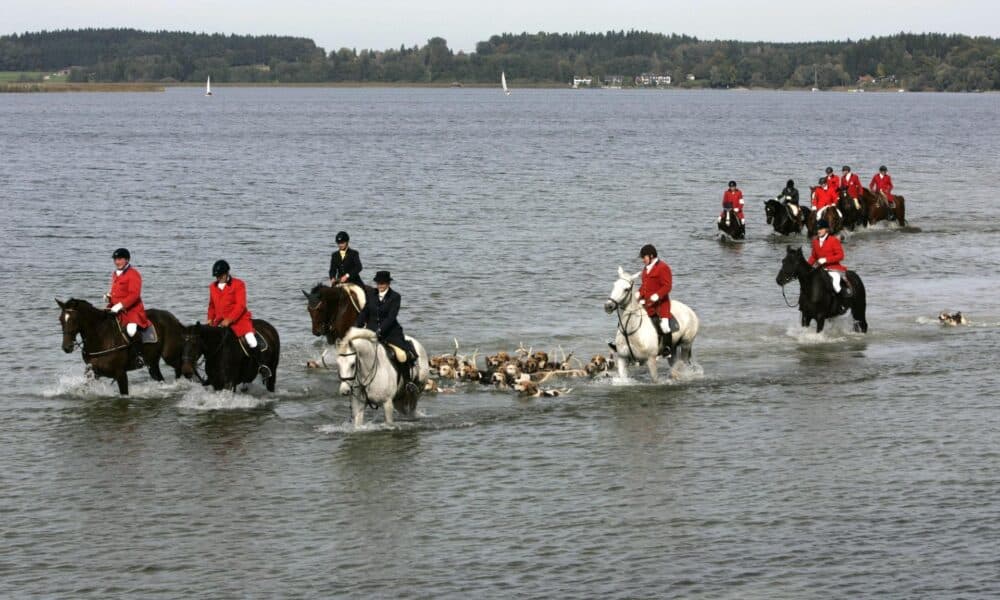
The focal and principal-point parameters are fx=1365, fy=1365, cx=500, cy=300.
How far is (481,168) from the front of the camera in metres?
89.8

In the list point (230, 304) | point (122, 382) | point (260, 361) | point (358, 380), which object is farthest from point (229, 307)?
point (358, 380)

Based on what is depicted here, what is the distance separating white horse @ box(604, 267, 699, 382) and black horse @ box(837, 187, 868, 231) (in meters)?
25.2

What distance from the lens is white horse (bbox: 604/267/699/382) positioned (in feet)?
69.1

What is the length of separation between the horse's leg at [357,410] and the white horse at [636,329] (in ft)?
13.3

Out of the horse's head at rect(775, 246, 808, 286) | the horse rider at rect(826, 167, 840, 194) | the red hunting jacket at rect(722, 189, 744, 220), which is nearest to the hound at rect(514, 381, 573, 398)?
the horse's head at rect(775, 246, 808, 286)

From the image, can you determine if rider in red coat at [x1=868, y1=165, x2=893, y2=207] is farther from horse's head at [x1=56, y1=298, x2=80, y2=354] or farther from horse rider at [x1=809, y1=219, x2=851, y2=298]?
horse's head at [x1=56, y1=298, x2=80, y2=354]

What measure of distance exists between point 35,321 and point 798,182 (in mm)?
54727

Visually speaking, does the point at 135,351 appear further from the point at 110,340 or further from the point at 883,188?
the point at 883,188

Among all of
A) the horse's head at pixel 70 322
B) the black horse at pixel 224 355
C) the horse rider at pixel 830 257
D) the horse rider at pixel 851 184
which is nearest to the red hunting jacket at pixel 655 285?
the horse rider at pixel 830 257

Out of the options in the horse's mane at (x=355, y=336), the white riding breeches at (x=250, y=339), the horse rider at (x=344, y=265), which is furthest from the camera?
the horse rider at (x=344, y=265)

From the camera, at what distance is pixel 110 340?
829 inches

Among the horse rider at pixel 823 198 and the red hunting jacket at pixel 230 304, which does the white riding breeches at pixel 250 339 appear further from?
the horse rider at pixel 823 198

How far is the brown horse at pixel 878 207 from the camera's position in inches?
1901

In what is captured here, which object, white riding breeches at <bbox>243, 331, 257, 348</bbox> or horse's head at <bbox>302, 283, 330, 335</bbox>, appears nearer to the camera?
horse's head at <bbox>302, 283, 330, 335</bbox>
